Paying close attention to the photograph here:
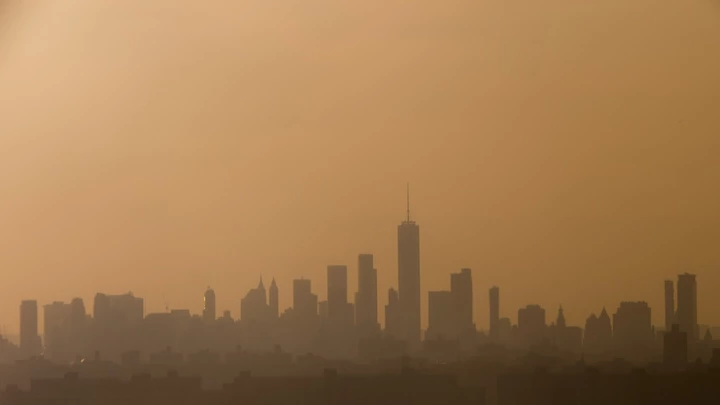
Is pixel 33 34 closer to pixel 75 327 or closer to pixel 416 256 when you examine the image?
pixel 75 327

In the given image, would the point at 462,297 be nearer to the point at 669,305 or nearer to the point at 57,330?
the point at 669,305

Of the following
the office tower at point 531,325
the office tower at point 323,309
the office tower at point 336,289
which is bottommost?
the office tower at point 531,325

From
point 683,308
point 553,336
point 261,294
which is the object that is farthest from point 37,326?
point 683,308

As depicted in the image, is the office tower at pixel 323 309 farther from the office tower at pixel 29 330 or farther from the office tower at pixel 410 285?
the office tower at pixel 29 330

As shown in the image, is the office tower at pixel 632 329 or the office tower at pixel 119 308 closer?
the office tower at pixel 632 329

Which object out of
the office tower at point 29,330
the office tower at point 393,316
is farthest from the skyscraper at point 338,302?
the office tower at point 29,330

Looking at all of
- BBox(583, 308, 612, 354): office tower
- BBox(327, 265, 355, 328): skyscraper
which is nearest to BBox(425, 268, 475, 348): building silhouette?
BBox(327, 265, 355, 328): skyscraper
